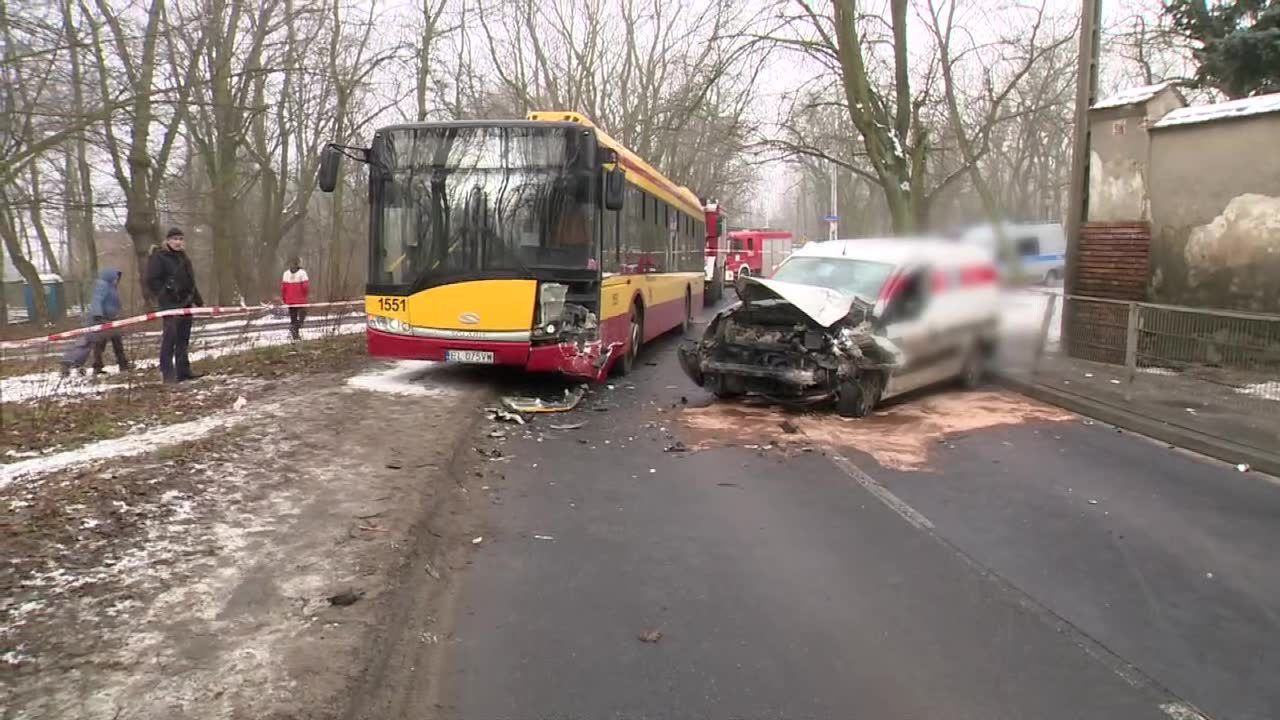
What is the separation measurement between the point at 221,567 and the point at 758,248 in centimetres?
4096

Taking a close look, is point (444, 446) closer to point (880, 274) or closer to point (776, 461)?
point (776, 461)

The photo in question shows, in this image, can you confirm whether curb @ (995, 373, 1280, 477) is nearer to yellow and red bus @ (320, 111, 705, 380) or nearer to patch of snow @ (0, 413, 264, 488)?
yellow and red bus @ (320, 111, 705, 380)

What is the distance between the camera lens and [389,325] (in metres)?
9.97

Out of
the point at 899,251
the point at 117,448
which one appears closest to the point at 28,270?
the point at 117,448

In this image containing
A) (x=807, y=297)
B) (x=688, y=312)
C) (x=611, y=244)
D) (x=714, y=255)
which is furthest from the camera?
(x=714, y=255)

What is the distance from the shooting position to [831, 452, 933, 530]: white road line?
5.80 meters

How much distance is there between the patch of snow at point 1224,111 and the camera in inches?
421

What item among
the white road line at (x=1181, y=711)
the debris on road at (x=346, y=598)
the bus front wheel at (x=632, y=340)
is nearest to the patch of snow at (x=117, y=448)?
the debris on road at (x=346, y=598)

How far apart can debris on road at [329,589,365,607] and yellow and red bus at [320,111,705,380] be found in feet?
18.1

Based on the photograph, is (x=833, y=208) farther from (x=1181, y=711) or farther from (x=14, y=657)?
(x=14, y=657)

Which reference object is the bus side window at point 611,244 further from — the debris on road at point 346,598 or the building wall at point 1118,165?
the building wall at point 1118,165

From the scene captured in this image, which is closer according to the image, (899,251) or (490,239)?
(899,251)

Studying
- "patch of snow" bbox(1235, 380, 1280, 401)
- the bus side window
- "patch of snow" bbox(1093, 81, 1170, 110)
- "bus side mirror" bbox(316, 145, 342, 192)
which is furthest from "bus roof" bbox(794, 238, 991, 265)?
"bus side mirror" bbox(316, 145, 342, 192)

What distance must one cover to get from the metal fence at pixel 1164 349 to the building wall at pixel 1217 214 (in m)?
1.58
